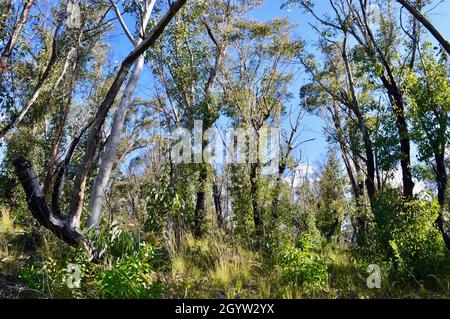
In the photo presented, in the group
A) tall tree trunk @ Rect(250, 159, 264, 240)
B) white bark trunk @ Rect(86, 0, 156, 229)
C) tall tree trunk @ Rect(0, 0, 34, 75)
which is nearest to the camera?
white bark trunk @ Rect(86, 0, 156, 229)

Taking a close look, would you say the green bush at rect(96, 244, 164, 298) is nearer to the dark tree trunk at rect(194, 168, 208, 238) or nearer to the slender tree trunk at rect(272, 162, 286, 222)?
the slender tree trunk at rect(272, 162, 286, 222)

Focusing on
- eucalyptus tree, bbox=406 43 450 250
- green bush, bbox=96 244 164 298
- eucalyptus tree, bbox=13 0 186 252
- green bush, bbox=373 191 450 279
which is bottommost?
green bush, bbox=96 244 164 298

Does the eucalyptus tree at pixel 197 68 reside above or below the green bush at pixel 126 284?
above

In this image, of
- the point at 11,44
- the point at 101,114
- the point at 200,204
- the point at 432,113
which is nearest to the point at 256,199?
the point at 200,204

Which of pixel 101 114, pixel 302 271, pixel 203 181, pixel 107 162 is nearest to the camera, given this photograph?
pixel 101 114

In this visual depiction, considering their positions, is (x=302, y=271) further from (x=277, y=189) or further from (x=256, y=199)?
(x=277, y=189)

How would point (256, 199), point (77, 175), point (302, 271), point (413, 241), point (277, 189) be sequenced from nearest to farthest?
point (77, 175) < point (302, 271) < point (413, 241) < point (256, 199) < point (277, 189)

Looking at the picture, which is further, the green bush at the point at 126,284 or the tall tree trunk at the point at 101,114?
the tall tree trunk at the point at 101,114

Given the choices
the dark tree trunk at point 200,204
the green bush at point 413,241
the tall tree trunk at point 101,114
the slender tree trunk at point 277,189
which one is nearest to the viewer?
the tall tree trunk at point 101,114

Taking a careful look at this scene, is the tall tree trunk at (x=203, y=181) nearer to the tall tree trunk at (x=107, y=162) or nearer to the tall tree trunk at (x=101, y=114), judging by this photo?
the tall tree trunk at (x=107, y=162)

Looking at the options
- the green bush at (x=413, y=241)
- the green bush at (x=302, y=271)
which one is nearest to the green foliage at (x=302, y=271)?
the green bush at (x=302, y=271)

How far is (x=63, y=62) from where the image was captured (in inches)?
488

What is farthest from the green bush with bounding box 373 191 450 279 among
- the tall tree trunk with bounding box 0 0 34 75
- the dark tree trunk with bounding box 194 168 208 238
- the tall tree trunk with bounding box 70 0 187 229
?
the tall tree trunk with bounding box 0 0 34 75
